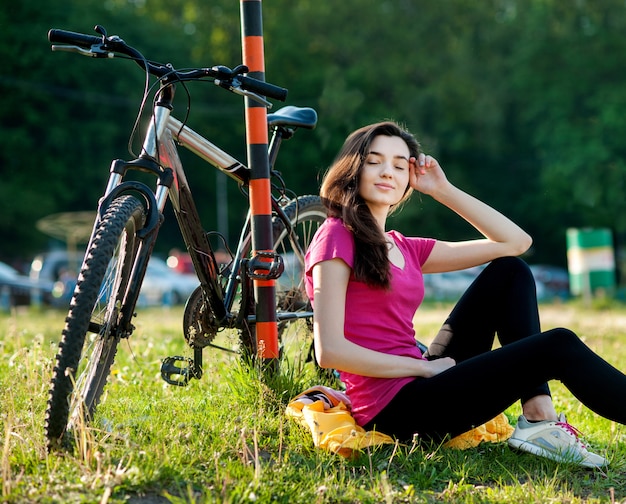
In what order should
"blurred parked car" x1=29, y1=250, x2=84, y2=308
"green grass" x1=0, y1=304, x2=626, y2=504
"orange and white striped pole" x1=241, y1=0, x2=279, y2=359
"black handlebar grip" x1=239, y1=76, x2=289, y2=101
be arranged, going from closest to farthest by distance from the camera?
"green grass" x1=0, y1=304, x2=626, y2=504
"black handlebar grip" x1=239, y1=76, x2=289, y2=101
"orange and white striped pole" x1=241, y1=0, x2=279, y2=359
"blurred parked car" x1=29, y1=250, x2=84, y2=308

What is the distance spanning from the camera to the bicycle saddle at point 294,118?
4523 millimetres

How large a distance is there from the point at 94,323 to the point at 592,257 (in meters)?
15.9

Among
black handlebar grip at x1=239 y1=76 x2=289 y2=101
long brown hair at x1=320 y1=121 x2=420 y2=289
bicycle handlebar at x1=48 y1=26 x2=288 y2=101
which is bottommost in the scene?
long brown hair at x1=320 y1=121 x2=420 y2=289

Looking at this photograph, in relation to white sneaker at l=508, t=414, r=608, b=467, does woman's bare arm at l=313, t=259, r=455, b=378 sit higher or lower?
higher

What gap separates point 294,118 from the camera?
455 centimetres

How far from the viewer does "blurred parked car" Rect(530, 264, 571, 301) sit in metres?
31.6

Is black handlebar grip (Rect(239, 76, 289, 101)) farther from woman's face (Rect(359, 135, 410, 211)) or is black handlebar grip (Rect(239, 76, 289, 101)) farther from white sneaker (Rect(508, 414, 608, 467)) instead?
white sneaker (Rect(508, 414, 608, 467))

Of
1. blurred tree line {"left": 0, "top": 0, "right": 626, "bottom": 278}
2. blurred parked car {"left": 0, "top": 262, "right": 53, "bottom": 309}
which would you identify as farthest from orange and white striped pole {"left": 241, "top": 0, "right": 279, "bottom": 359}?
blurred tree line {"left": 0, "top": 0, "right": 626, "bottom": 278}

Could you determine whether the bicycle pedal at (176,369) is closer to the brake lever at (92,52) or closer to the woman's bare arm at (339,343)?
the woman's bare arm at (339,343)

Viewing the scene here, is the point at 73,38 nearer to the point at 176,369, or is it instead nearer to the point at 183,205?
the point at 183,205

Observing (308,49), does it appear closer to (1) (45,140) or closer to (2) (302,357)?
(1) (45,140)

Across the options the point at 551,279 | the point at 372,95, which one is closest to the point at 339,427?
the point at 372,95

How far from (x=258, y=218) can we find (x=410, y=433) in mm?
1262

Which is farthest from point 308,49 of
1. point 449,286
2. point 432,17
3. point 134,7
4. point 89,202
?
point 449,286
